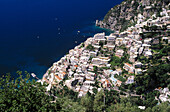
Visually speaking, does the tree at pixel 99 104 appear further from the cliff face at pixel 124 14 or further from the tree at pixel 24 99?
the cliff face at pixel 124 14

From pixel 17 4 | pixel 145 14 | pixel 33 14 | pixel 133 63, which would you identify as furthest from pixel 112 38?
pixel 17 4

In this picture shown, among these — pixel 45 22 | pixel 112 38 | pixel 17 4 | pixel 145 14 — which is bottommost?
pixel 112 38

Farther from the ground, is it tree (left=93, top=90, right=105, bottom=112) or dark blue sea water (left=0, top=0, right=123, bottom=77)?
dark blue sea water (left=0, top=0, right=123, bottom=77)

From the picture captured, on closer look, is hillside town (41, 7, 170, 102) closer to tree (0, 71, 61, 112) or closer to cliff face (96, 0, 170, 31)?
tree (0, 71, 61, 112)

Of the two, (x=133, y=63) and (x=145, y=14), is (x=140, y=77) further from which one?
(x=145, y=14)

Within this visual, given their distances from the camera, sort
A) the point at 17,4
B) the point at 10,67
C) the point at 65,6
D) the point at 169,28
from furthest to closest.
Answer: the point at 17,4, the point at 65,6, the point at 10,67, the point at 169,28

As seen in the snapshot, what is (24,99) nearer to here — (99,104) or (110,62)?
(99,104)

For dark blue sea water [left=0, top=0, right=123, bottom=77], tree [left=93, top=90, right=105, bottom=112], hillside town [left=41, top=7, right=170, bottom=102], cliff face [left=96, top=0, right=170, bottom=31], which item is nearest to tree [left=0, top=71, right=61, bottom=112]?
tree [left=93, top=90, right=105, bottom=112]
